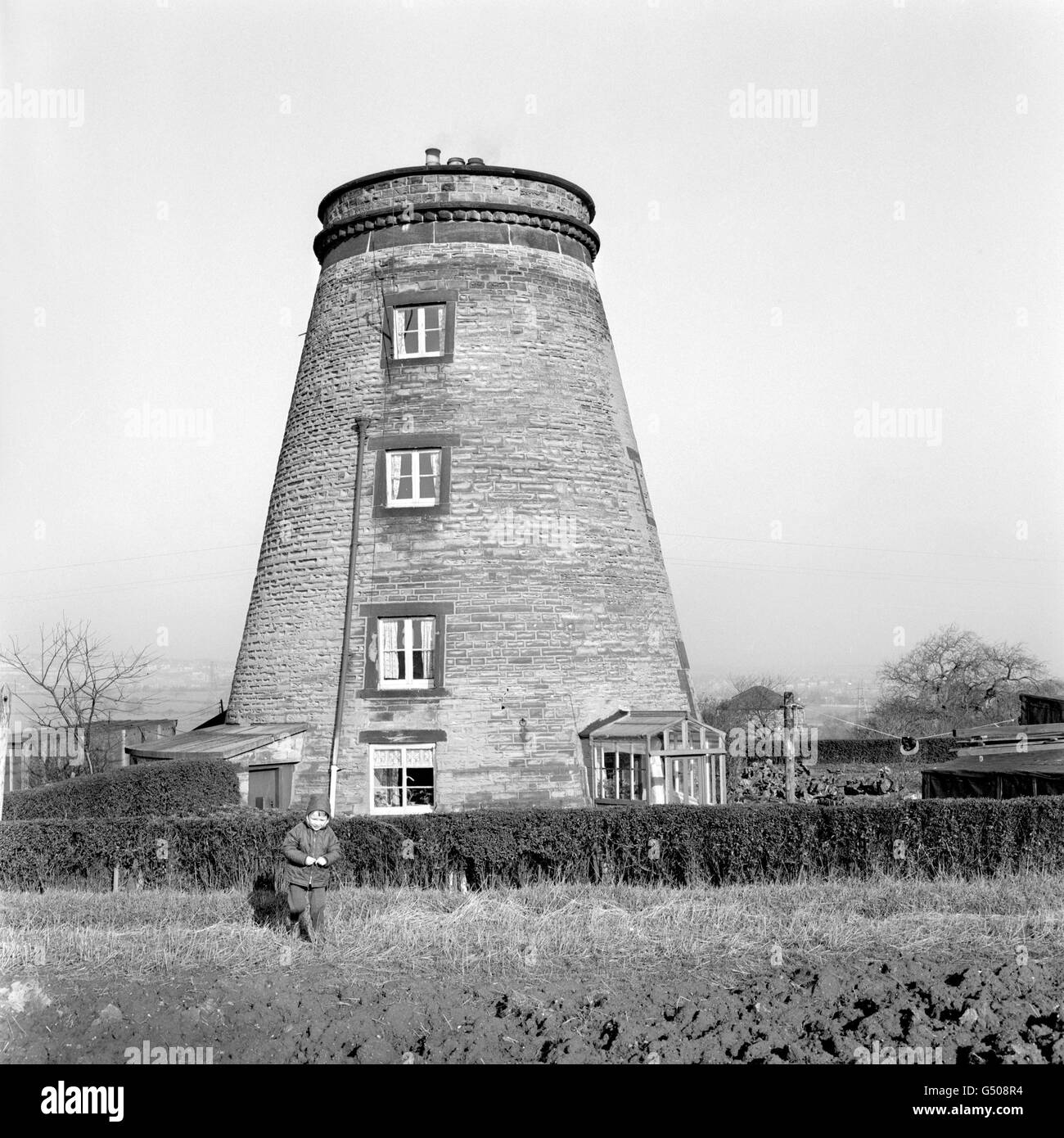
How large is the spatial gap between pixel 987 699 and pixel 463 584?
190ft

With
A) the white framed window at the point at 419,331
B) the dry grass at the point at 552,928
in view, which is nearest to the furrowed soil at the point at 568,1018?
the dry grass at the point at 552,928

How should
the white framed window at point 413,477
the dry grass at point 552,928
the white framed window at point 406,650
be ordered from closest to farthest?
the dry grass at point 552,928
the white framed window at point 406,650
the white framed window at point 413,477

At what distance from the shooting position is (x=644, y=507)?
2234cm

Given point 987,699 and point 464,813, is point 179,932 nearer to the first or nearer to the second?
point 464,813

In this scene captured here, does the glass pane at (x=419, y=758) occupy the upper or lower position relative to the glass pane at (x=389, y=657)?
lower

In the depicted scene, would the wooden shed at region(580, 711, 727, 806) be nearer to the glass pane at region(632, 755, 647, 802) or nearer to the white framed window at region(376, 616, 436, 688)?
the glass pane at region(632, 755, 647, 802)

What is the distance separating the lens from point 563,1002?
926 cm

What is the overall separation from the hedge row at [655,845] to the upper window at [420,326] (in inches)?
354

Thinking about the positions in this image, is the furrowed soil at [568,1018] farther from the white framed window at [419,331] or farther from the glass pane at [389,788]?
the white framed window at [419,331]

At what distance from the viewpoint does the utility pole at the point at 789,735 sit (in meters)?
23.2

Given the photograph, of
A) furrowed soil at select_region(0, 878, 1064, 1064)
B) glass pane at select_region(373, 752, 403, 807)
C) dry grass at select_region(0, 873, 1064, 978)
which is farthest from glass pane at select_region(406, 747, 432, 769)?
furrowed soil at select_region(0, 878, 1064, 1064)

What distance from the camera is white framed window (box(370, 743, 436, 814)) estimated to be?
768 inches

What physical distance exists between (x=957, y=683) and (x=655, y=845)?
6252 centimetres

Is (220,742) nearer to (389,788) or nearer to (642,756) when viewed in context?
(389,788)
